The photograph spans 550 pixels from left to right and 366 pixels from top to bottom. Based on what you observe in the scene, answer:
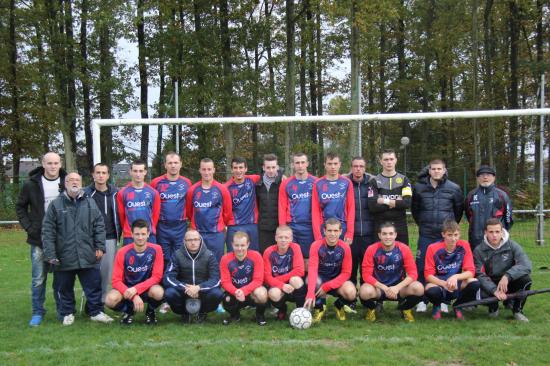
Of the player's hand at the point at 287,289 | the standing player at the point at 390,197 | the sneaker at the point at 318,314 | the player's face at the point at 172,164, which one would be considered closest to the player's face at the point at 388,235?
the standing player at the point at 390,197

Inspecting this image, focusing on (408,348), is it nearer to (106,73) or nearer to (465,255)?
(465,255)

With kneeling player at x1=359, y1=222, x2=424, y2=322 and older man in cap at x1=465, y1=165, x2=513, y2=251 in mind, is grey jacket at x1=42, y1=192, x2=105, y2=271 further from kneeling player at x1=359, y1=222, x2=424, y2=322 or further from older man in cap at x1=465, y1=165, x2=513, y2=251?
older man in cap at x1=465, y1=165, x2=513, y2=251

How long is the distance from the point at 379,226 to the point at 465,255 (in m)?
0.90

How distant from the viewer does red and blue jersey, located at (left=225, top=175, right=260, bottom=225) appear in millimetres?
5707

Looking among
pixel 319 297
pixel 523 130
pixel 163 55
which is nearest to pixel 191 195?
pixel 319 297

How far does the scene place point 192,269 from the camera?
5082 millimetres

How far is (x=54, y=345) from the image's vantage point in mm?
4348

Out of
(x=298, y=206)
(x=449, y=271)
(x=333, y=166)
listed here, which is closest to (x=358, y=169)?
(x=333, y=166)

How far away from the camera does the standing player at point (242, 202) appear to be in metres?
5.70

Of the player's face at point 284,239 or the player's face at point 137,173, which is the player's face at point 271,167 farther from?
the player's face at point 137,173

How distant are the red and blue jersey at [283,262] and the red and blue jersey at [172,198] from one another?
1131 millimetres

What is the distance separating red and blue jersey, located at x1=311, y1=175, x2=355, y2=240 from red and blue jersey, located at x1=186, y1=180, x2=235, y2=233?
956 mm

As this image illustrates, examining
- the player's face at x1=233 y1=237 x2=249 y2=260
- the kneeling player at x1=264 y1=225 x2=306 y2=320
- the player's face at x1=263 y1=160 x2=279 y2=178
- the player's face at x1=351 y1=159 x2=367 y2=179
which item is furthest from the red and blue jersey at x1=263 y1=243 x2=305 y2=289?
the player's face at x1=351 y1=159 x2=367 y2=179

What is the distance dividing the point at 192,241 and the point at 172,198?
78 centimetres
